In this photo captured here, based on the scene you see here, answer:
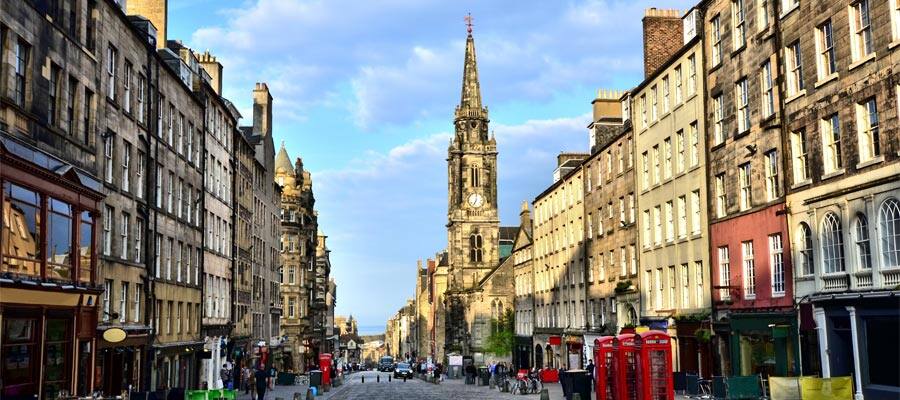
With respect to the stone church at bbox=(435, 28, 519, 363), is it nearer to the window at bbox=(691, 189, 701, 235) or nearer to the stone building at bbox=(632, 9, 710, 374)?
the stone building at bbox=(632, 9, 710, 374)

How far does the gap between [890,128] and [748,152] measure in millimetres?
8609

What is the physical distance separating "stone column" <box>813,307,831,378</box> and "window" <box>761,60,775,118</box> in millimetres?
7556

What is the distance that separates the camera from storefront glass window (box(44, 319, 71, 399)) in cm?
2323

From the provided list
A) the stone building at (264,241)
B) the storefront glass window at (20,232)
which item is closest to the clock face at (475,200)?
the stone building at (264,241)

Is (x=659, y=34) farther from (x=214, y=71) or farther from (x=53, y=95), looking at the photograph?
(x=53, y=95)

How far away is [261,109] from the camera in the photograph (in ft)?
227

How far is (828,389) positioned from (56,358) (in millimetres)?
20429

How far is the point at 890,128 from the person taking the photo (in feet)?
76.7

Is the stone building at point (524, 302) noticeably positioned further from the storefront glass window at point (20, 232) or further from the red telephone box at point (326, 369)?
the storefront glass window at point (20, 232)

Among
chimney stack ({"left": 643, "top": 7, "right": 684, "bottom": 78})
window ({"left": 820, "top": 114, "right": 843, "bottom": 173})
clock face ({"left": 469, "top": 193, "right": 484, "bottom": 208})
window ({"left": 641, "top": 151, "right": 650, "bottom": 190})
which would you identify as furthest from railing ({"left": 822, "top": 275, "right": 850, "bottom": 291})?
clock face ({"left": 469, "top": 193, "right": 484, "bottom": 208})

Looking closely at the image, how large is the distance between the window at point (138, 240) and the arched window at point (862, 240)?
85.0 feet

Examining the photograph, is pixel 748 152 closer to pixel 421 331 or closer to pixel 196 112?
pixel 196 112

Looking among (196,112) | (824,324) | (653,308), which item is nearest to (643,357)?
(824,324)

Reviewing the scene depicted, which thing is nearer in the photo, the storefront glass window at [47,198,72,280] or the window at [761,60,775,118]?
the storefront glass window at [47,198,72,280]
